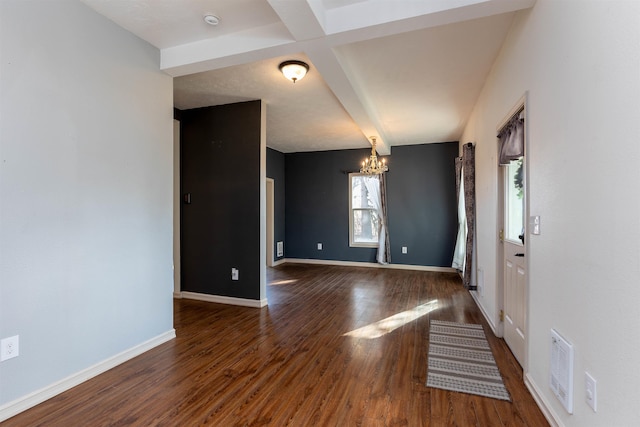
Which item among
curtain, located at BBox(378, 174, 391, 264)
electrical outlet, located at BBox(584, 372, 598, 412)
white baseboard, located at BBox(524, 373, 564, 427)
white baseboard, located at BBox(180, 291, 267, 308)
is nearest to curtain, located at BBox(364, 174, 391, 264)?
curtain, located at BBox(378, 174, 391, 264)

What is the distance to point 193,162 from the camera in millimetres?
4215

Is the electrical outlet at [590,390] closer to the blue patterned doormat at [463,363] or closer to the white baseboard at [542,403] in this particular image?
the white baseboard at [542,403]

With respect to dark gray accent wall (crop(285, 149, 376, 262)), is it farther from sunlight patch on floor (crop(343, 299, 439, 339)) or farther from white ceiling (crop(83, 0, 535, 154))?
sunlight patch on floor (crop(343, 299, 439, 339))

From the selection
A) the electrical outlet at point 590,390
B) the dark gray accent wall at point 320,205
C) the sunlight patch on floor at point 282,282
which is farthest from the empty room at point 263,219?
the dark gray accent wall at point 320,205

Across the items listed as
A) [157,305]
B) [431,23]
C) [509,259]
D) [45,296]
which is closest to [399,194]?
[509,259]

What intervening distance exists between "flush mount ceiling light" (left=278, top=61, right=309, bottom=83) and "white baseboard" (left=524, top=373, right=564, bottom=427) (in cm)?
304

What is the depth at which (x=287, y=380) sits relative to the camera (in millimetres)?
2188

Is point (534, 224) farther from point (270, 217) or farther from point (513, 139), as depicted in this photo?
point (270, 217)

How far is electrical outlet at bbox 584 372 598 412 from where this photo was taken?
1.31m

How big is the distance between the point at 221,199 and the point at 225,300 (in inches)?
52.6

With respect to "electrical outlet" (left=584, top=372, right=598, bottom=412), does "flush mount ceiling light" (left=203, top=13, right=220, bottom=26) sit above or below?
above

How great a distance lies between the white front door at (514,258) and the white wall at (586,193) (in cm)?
38

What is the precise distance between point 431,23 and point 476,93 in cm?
196

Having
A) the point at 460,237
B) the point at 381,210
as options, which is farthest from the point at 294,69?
the point at 460,237
